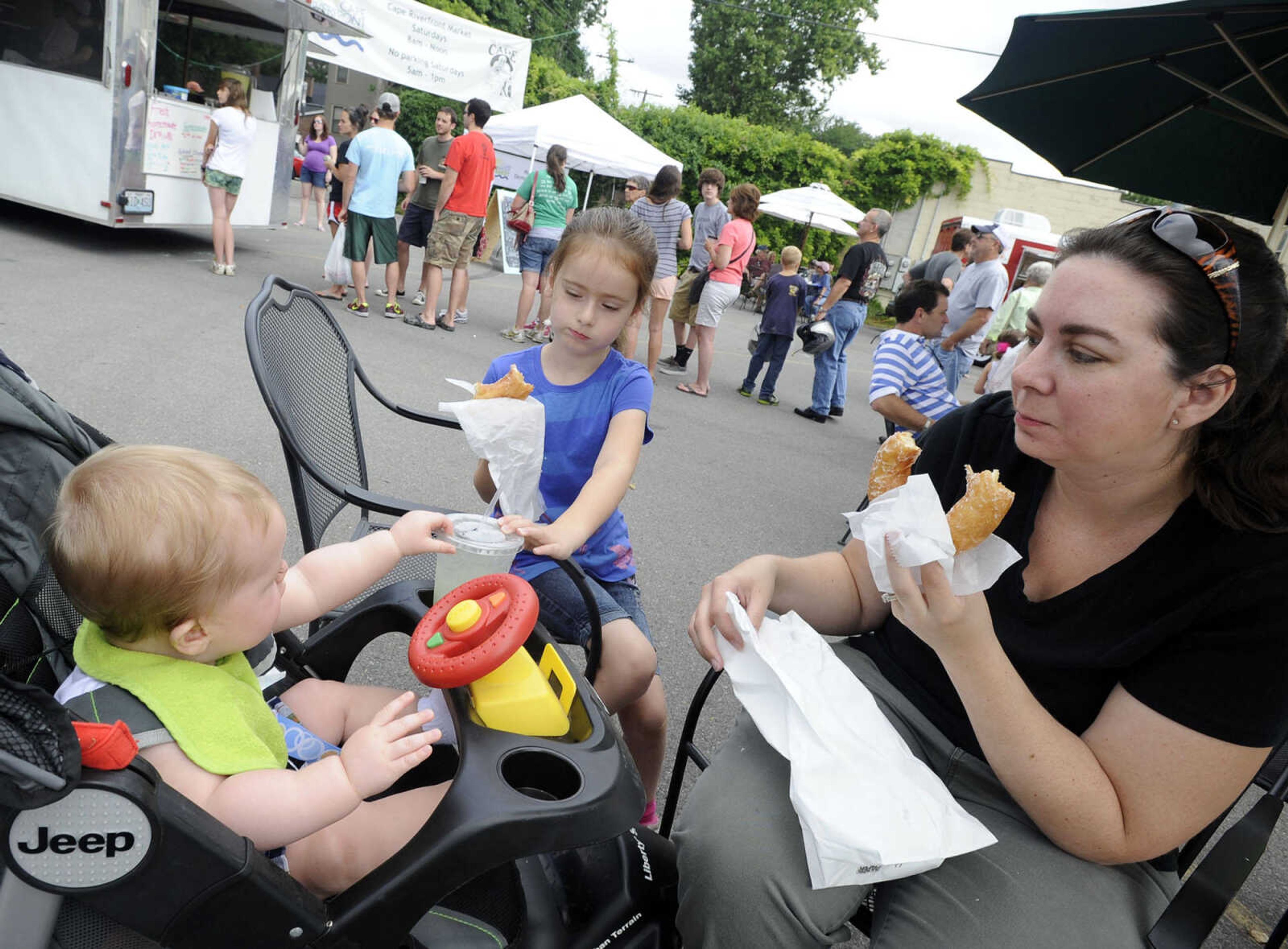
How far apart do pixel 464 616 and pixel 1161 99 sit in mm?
3537

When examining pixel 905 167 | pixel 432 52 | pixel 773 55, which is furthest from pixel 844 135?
pixel 432 52

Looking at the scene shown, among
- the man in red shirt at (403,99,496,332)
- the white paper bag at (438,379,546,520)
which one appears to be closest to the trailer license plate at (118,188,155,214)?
the man in red shirt at (403,99,496,332)

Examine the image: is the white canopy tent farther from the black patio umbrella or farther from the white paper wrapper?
the white paper wrapper

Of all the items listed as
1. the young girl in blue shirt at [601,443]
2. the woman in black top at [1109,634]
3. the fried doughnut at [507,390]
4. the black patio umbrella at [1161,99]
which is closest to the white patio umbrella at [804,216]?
the black patio umbrella at [1161,99]

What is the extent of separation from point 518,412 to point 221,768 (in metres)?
0.92

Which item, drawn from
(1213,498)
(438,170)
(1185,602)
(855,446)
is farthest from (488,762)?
(438,170)

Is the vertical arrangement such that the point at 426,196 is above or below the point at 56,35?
below

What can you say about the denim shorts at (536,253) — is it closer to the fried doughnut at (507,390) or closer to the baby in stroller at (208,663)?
the fried doughnut at (507,390)

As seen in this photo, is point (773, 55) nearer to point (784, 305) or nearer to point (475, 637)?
point (784, 305)

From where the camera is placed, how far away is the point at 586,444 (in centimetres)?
204

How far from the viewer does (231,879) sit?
904 millimetres

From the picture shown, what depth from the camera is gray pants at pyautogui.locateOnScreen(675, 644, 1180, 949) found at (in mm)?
1197

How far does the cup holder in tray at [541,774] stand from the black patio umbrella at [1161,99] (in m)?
2.79

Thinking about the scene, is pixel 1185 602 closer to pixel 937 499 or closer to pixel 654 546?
pixel 937 499
